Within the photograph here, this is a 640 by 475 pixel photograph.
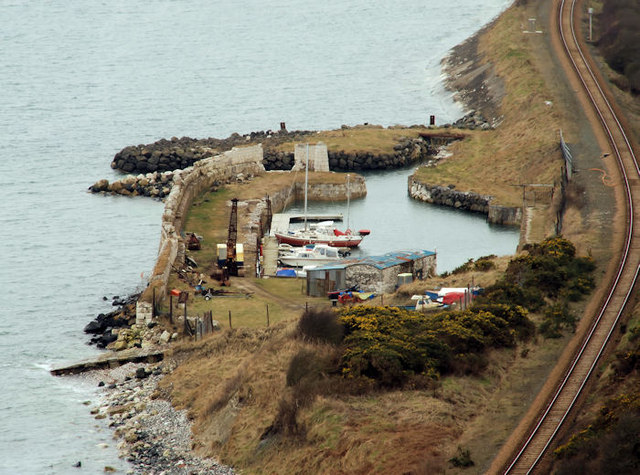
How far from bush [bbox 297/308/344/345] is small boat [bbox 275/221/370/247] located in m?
33.1

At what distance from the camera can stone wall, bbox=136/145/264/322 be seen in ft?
224

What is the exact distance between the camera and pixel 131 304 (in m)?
73.0

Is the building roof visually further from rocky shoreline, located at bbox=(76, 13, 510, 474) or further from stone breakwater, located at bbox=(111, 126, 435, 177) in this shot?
stone breakwater, located at bbox=(111, 126, 435, 177)

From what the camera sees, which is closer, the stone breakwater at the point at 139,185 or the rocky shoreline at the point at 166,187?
the rocky shoreline at the point at 166,187

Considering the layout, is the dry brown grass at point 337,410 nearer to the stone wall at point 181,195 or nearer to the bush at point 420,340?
the bush at point 420,340

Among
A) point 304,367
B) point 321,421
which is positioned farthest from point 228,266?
point 321,421

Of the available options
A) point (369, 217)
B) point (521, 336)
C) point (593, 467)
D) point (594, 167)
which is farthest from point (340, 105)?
point (593, 467)

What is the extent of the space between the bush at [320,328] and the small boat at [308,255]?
89.6 ft

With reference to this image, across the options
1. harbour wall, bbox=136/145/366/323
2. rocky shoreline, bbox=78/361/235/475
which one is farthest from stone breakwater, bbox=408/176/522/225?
rocky shoreline, bbox=78/361/235/475

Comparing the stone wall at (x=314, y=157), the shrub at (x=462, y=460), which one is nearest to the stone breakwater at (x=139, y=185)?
the stone wall at (x=314, y=157)

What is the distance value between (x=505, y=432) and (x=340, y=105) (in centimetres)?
11925

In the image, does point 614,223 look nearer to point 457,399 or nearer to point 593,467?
point 457,399

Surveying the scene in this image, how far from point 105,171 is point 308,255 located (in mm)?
48894

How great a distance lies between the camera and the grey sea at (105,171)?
61.4m
